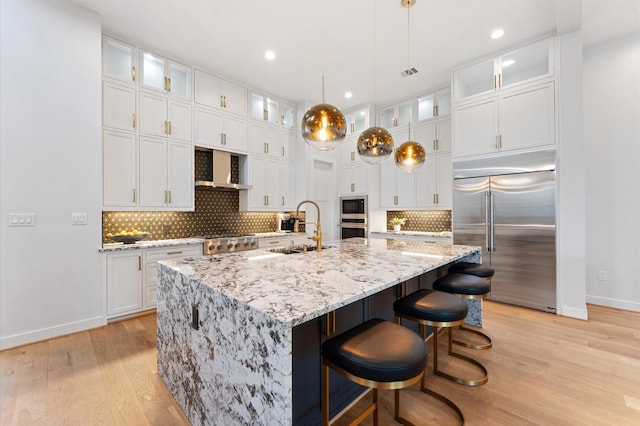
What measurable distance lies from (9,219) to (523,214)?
559cm

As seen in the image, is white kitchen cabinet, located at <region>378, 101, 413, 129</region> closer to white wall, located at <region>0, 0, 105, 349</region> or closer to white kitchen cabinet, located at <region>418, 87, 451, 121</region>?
white kitchen cabinet, located at <region>418, 87, 451, 121</region>

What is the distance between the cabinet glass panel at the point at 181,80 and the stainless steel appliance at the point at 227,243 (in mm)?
2091

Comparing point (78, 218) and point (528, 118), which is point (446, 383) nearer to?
point (528, 118)

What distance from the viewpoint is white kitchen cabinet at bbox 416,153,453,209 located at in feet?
15.6

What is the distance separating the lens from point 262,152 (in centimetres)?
505

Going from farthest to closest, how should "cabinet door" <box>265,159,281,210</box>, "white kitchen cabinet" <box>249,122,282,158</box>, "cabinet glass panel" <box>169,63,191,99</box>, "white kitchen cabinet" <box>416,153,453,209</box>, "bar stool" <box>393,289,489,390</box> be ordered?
"cabinet door" <box>265,159,281,210</box>, "white kitchen cabinet" <box>249,122,282,158</box>, "white kitchen cabinet" <box>416,153,453,209</box>, "cabinet glass panel" <box>169,63,191,99</box>, "bar stool" <box>393,289,489,390</box>

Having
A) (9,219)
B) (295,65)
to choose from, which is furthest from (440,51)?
(9,219)

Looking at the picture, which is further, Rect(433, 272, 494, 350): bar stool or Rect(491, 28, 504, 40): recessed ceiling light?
Rect(491, 28, 504, 40): recessed ceiling light

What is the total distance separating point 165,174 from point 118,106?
0.94 metres

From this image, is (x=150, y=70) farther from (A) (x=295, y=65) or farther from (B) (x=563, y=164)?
(B) (x=563, y=164)

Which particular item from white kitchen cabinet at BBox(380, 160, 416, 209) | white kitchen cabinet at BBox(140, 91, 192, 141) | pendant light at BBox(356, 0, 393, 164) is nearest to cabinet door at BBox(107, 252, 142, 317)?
white kitchen cabinet at BBox(140, 91, 192, 141)

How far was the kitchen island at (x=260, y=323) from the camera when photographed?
3.56 feet

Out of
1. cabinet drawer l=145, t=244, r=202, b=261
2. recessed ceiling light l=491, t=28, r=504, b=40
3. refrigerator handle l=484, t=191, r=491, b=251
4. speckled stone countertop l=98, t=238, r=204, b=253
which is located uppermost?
recessed ceiling light l=491, t=28, r=504, b=40

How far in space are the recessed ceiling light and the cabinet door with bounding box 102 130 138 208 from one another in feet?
15.1
